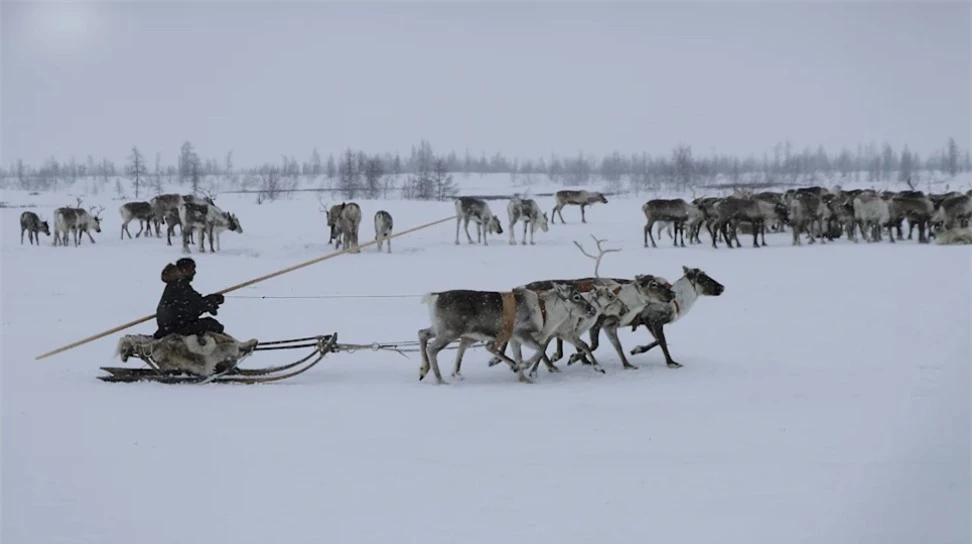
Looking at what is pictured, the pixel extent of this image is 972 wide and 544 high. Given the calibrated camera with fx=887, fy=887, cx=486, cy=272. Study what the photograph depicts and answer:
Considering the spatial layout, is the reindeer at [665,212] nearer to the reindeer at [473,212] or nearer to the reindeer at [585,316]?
the reindeer at [473,212]

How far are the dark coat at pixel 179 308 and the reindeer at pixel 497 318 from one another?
2171 millimetres

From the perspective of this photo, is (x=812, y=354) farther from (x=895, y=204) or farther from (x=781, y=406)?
(x=895, y=204)

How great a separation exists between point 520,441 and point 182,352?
3826 millimetres

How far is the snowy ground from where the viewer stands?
16.6 ft

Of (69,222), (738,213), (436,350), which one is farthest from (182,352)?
(69,222)

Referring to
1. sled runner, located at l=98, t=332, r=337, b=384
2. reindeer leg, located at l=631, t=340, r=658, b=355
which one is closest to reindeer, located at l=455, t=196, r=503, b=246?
reindeer leg, located at l=631, t=340, r=658, b=355

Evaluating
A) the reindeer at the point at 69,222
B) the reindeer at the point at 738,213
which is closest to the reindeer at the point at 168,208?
the reindeer at the point at 69,222

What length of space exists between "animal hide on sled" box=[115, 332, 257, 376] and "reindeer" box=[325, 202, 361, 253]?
1487 cm

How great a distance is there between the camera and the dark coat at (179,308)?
878 cm

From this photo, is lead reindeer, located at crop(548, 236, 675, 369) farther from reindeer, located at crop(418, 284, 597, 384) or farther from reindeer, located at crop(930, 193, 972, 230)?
reindeer, located at crop(930, 193, 972, 230)

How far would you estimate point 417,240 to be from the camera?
87.0ft

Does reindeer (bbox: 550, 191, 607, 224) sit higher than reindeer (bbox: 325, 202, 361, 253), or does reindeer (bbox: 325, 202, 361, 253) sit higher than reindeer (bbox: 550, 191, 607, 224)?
reindeer (bbox: 550, 191, 607, 224)

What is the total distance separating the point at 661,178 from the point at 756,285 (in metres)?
80.4

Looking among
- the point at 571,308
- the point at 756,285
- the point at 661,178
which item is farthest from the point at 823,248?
the point at 661,178
